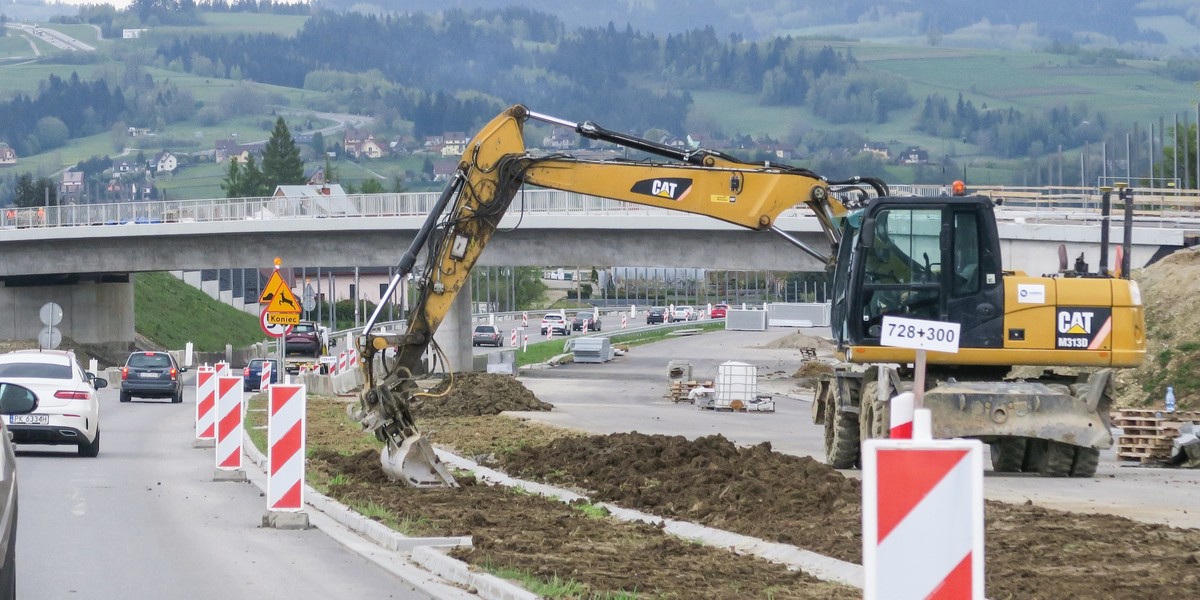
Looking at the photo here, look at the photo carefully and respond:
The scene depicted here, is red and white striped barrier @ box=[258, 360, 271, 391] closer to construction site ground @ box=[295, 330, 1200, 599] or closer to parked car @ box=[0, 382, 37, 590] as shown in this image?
construction site ground @ box=[295, 330, 1200, 599]

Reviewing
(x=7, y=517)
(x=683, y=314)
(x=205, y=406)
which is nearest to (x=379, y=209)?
(x=205, y=406)

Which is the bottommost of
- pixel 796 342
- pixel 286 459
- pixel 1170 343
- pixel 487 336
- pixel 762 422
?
pixel 796 342

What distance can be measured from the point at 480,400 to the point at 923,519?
1224 inches

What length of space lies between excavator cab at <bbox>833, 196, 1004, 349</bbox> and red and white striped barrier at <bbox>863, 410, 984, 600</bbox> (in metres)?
14.5

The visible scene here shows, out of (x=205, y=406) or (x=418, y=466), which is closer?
(x=418, y=466)

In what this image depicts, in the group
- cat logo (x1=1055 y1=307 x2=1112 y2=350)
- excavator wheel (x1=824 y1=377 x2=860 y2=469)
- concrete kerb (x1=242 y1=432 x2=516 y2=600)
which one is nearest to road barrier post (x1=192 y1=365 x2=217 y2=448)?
concrete kerb (x1=242 y1=432 x2=516 y2=600)

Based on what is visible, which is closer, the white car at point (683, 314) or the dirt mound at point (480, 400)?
the dirt mound at point (480, 400)

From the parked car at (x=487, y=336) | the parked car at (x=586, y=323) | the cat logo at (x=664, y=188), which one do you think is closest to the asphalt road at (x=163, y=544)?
the cat logo at (x=664, y=188)

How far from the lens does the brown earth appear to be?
1123cm

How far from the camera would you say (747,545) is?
13883mm

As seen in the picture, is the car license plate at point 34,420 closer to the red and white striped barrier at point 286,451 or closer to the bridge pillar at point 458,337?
the red and white striped barrier at point 286,451

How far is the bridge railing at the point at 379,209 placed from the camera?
58.2m

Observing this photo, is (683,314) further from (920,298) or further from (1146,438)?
(920,298)

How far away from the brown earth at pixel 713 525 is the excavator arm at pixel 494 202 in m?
0.77
